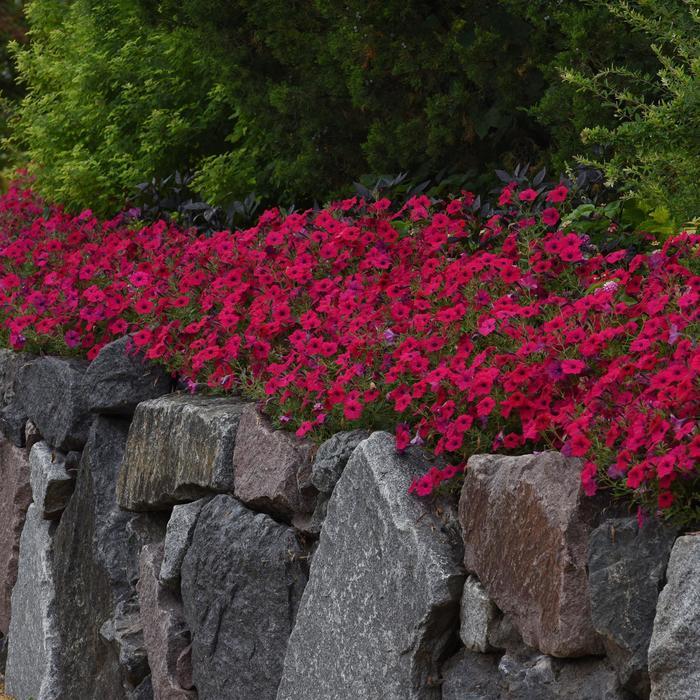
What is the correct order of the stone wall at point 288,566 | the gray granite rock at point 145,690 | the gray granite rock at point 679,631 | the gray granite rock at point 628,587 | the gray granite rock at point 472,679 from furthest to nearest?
the gray granite rock at point 145,690
the gray granite rock at point 472,679
the stone wall at point 288,566
the gray granite rock at point 628,587
the gray granite rock at point 679,631

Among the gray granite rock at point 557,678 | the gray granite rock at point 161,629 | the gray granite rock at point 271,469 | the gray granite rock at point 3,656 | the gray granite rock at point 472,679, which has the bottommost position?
the gray granite rock at point 3,656

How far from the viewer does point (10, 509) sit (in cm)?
488

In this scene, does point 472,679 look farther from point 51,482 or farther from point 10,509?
point 10,509

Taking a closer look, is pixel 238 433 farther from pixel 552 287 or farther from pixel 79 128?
pixel 79 128

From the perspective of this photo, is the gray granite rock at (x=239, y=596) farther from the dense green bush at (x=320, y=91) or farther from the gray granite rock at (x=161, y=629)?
the dense green bush at (x=320, y=91)

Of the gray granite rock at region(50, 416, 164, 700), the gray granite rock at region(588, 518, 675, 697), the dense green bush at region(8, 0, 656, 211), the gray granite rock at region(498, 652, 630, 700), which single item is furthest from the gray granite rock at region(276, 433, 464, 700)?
the dense green bush at region(8, 0, 656, 211)

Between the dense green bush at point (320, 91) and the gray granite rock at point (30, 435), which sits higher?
the dense green bush at point (320, 91)

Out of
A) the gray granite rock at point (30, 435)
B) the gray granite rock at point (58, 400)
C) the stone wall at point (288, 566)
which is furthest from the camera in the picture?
the gray granite rock at point (30, 435)

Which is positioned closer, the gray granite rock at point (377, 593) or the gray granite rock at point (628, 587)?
the gray granite rock at point (628, 587)

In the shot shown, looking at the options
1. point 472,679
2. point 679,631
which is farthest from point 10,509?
point 679,631

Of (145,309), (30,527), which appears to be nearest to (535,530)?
(145,309)

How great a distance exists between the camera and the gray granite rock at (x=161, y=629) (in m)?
3.49

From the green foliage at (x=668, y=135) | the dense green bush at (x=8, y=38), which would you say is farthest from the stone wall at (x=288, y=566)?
the dense green bush at (x=8, y=38)

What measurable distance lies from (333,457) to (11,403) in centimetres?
244
